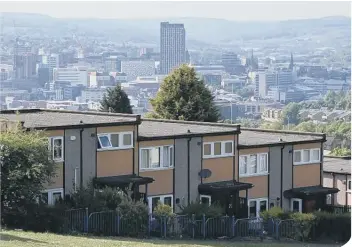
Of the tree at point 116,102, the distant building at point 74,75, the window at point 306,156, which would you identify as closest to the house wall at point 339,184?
the window at point 306,156

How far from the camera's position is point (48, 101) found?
64188mm

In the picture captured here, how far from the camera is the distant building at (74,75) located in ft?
252

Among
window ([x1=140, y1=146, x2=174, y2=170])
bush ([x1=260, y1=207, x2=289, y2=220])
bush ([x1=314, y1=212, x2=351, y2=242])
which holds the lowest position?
bush ([x1=314, y1=212, x2=351, y2=242])

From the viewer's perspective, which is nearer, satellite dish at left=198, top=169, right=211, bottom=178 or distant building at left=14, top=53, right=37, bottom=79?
satellite dish at left=198, top=169, right=211, bottom=178

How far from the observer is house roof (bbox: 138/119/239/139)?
40.9 metres

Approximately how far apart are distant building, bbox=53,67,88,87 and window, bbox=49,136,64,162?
36808 mm

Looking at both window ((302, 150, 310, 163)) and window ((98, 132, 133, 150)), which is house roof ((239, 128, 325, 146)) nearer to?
window ((302, 150, 310, 163))

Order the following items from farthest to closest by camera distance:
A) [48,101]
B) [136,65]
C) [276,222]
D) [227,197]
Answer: [136,65] < [48,101] < [227,197] < [276,222]

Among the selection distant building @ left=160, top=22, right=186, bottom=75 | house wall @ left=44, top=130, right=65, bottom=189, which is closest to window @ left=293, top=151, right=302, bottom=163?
house wall @ left=44, top=130, right=65, bottom=189

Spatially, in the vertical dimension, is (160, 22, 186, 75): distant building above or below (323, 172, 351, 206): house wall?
above

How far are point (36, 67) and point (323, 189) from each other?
1102 inches

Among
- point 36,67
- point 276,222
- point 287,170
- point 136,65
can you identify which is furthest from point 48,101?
point 136,65

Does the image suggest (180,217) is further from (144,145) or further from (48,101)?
(48,101)

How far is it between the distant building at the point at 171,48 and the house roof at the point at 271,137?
37.4 m
